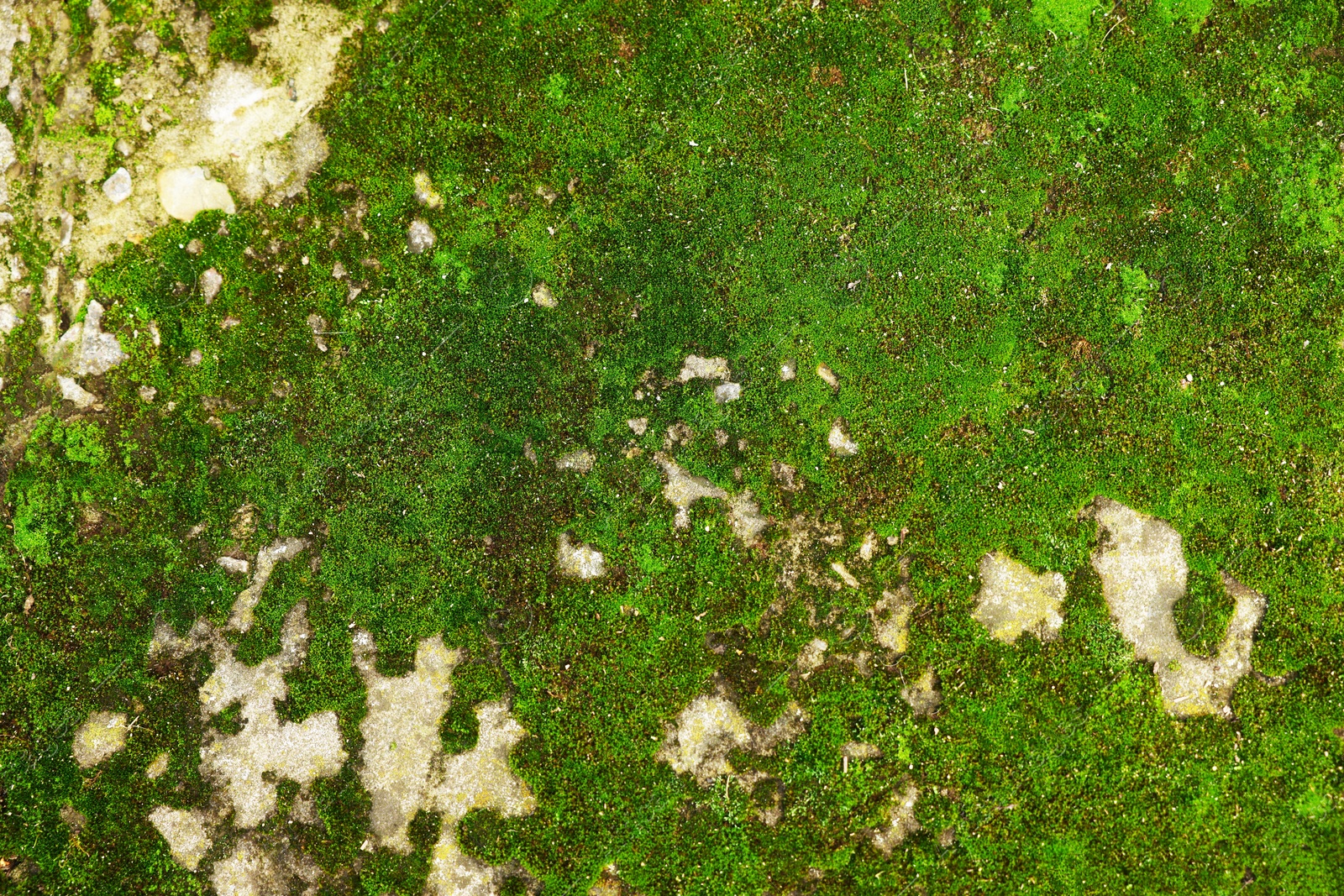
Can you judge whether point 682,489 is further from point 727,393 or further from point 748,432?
point 727,393

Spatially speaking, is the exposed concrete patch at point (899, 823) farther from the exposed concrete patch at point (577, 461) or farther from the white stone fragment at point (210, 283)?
the white stone fragment at point (210, 283)

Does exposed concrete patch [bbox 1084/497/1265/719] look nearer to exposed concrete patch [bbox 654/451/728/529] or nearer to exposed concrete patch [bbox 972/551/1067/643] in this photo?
exposed concrete patch [bbox 972/551/1067/643]

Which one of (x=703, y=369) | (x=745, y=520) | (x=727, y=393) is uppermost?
(x=703, y=369)

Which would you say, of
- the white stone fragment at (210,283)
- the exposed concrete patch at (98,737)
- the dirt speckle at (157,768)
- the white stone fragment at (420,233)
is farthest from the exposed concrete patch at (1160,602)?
the exposed concrete patch at (98,737)

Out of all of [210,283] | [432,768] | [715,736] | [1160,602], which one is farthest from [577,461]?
[1160,602]

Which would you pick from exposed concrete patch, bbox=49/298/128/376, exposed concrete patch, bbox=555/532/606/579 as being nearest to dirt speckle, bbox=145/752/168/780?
exposed concrete patch, bbox=49/298/128/376
